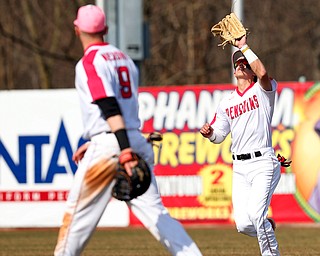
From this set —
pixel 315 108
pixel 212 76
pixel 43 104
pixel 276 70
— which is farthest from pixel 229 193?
pixel 276 70

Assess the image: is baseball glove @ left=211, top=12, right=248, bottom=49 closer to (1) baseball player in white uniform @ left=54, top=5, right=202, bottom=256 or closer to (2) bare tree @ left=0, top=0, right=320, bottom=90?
(1) baseball player in white uniform @ left=54, top=5, right=202, bottom=256

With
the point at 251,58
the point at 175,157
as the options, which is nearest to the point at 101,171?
the point at 251,58

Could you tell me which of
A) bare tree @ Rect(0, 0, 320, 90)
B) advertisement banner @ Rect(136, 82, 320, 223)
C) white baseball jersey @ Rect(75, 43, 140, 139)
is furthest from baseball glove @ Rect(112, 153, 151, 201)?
bare tree @ Rect(0, 0, 320, 90)

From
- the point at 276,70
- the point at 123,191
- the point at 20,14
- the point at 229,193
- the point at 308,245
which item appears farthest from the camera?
the point at 276,70

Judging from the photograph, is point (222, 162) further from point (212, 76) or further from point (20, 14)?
point (212, 76)

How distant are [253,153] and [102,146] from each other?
9.75 feet

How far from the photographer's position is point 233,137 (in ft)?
38.1

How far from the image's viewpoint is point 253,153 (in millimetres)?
11414

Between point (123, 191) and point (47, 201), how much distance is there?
37.5 feet

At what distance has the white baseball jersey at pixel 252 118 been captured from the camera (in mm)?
11398

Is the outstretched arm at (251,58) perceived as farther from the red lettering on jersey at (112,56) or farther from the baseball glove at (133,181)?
the baseball glove at (133,181)

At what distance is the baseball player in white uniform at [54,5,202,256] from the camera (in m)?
8.66

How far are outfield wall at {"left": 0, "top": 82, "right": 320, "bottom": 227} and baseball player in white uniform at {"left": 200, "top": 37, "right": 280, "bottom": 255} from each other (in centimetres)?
798

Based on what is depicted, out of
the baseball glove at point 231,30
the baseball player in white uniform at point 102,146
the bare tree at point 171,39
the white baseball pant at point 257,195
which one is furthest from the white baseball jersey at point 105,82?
the bare tree at point 171,39
